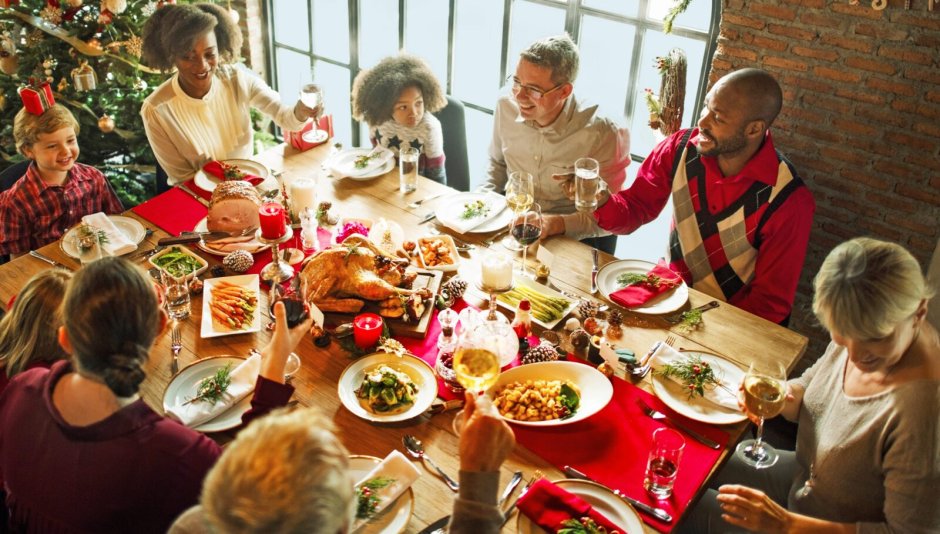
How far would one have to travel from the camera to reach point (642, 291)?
258cm

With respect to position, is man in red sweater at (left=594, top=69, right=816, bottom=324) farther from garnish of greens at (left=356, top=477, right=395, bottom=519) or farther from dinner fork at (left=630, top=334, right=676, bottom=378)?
garnish of greens at (left=356, top=477, right=395, bottom=519)

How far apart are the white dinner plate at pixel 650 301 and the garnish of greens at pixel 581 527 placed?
3.15ft

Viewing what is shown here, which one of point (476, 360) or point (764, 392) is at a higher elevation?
point (476, 360)

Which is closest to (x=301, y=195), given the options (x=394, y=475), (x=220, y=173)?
(x=220, y=173)

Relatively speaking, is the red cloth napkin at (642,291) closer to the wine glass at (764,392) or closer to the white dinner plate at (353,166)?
the wine glass at (764,392)

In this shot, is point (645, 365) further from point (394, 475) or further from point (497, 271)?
point (394, 475)

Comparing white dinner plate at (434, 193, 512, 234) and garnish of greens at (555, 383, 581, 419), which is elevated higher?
white dinner plate at (434, 193, 512, 234)

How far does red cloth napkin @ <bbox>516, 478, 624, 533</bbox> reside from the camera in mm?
1760

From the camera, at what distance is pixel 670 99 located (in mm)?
3705

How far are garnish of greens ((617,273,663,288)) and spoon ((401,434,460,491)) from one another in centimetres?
107

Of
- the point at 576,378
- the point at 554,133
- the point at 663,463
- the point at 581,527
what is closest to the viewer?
the point at 581,527

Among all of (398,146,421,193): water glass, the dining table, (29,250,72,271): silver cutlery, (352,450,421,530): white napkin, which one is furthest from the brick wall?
(29,250,72,271): silver cutlery

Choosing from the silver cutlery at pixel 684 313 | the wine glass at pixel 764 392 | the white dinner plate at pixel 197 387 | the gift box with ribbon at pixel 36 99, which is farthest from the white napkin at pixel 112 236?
the wine glass at pixel 764 392

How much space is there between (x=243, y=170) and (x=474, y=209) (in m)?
1.17
